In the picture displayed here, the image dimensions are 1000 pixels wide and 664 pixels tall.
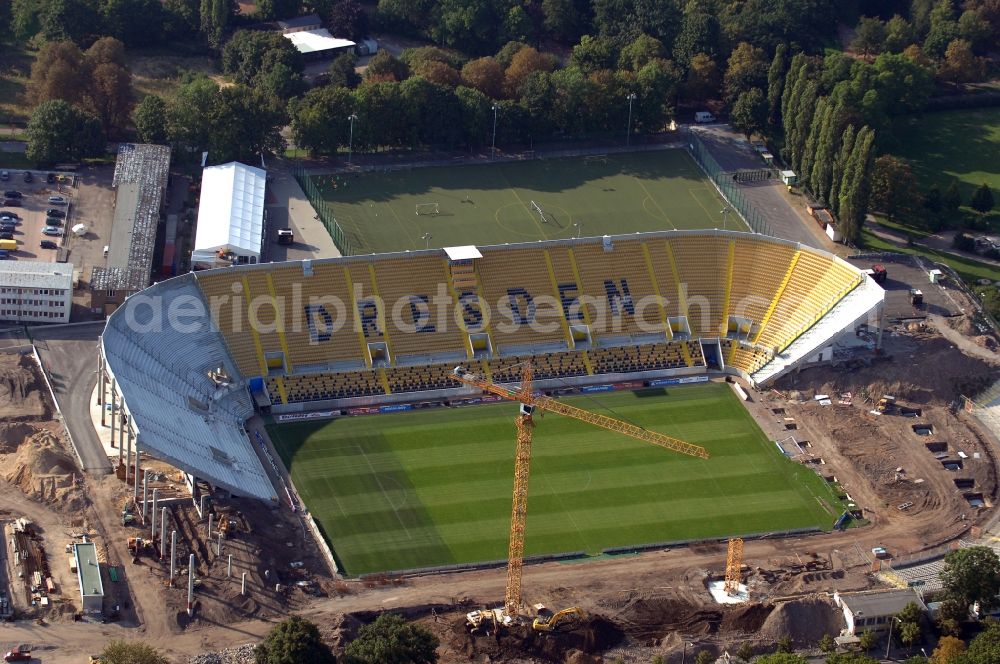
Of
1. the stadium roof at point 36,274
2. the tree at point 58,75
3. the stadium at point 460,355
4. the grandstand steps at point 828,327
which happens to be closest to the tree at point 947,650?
the stadium at point 460,355

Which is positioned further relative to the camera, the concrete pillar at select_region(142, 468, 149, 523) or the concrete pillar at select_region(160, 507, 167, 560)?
the concrete pillar at select_region(142, 468, 149, 523)

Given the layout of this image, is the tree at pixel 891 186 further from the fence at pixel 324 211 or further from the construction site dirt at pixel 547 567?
the fence at pixel 324 211

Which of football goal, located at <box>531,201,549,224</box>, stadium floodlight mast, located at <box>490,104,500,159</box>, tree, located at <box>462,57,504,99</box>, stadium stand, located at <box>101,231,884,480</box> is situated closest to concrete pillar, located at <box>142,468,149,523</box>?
stadium stand, located at <box>101,231,884,480</box>

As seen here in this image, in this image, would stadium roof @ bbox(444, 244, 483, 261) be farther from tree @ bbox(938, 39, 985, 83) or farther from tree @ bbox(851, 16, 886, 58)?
tree @ bbox(938, 39, 985, 83)

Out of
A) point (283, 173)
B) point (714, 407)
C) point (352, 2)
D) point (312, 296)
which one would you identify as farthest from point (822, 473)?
point (352, 2)

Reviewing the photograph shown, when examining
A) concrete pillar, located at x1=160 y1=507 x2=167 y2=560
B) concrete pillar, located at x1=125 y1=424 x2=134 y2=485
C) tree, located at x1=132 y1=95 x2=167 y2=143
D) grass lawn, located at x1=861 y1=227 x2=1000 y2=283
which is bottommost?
concrete pillar, located at x1=160 y1=507 x2=167 y2=560

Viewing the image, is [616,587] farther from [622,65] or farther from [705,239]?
[622,65]
